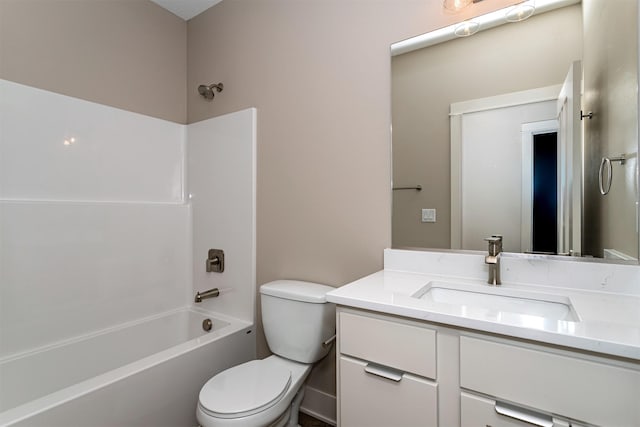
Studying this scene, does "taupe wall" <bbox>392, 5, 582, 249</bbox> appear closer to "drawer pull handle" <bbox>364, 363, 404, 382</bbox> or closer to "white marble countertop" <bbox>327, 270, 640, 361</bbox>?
"white marble countertop" <bbox>327, 270, 640, 361</bbox>

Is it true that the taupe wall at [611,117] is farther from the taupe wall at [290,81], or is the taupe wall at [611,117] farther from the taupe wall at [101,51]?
the taupe wall at [101,51]

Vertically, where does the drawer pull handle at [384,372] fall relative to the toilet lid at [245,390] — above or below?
above

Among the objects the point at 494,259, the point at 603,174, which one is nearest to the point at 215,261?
the point at 494,259

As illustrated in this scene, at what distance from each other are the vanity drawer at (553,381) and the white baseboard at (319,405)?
1.08 metres

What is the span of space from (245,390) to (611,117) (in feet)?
5.54

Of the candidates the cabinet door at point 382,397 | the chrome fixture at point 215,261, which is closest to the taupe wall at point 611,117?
the cabinet door at point 382,397

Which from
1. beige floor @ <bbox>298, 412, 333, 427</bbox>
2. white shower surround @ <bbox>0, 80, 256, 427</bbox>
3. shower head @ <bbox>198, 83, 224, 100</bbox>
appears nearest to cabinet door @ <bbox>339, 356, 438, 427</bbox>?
beige floor @ <bbox>298, 412, 333, 427</bbox>

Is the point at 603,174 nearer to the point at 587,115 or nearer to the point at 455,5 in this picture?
the point at 587,115

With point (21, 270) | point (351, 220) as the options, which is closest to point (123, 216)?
point (21, 270)

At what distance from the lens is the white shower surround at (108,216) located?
156cm

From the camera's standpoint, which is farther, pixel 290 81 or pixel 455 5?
pixel 290 81

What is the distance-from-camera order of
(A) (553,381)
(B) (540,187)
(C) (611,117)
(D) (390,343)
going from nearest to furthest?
(A) (553,381)
(D) (390,343)
(C) (611,117)
(B) (540,187)

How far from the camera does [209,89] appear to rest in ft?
7.09

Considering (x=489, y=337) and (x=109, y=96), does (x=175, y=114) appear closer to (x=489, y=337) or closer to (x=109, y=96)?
(x=109, y=96)
